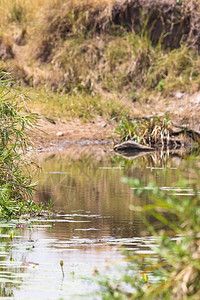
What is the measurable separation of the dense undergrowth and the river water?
36.8ft

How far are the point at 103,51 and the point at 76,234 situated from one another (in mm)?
19338

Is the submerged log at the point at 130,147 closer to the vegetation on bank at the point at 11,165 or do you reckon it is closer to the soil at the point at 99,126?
the soil at the point at 99,126

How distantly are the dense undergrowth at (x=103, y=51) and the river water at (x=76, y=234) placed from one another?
1120 centimetres

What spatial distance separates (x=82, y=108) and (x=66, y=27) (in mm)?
5286

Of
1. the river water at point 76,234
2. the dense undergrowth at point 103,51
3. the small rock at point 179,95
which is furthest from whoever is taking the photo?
the dense undergrowth at point 103,51

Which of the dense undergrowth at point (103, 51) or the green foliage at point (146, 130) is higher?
the green foliage at point (146, 130)

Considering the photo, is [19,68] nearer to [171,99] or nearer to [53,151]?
[171,99]

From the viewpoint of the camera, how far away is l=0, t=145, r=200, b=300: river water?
499 cm

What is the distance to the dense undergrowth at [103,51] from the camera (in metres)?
24.5

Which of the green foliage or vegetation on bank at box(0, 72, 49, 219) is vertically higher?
vegetation on bank at box(0, 72, 49, 219)

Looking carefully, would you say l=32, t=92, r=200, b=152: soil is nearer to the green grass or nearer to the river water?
the green grass

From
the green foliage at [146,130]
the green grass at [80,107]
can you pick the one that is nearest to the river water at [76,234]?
the green foliage at [146,130]

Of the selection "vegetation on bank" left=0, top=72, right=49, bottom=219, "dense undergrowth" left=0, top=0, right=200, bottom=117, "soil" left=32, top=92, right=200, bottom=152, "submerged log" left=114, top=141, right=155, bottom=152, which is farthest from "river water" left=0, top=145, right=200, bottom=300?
"dense undergrowth" left=0, top=0, right=200, bottom=117

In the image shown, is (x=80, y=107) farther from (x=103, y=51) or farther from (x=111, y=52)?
(x=103, y=51)
